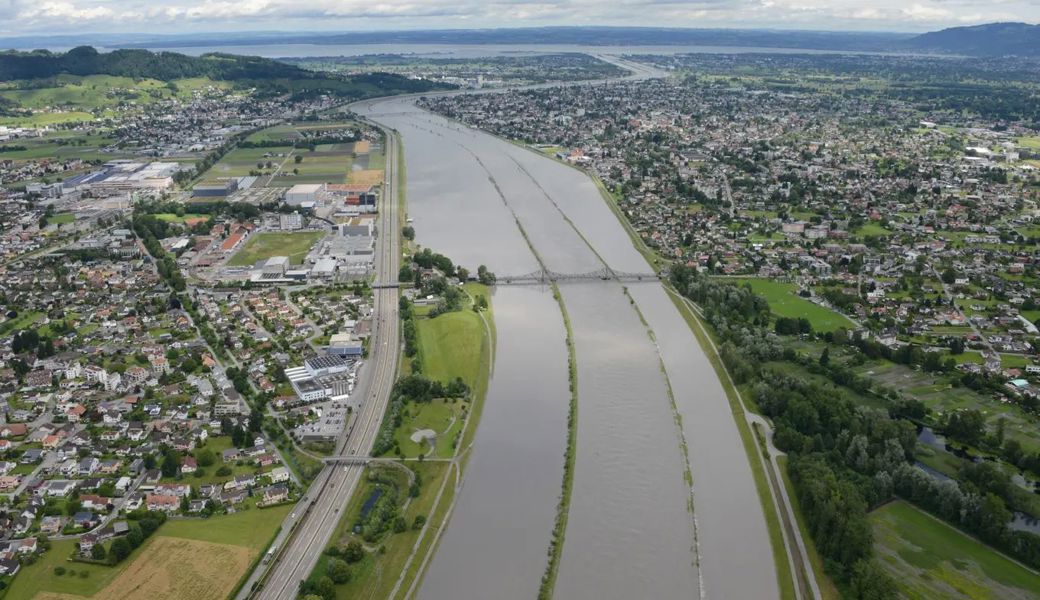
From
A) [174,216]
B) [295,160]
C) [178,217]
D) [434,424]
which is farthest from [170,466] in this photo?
[295,160]

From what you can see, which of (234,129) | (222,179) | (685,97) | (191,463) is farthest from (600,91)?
(191,463)

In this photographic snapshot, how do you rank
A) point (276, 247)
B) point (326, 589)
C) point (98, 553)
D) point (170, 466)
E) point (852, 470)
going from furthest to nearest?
point (276, 247) → point (170, 466) → point (852, 470) → point (98, 553) → point (326, 589)

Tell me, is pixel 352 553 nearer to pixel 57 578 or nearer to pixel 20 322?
pixel 57 578

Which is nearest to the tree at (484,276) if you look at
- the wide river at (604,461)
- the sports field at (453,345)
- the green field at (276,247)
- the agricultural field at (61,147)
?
the wide river at (604,461)

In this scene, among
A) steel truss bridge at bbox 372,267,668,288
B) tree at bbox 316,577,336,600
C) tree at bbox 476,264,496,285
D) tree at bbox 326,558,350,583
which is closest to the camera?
tree at bbox 316,577,336,600

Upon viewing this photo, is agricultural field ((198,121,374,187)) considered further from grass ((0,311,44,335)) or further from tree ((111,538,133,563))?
tree ((111,538,133,563))

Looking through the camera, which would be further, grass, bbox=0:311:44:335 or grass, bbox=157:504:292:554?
grass, bbox=0:311:44:335

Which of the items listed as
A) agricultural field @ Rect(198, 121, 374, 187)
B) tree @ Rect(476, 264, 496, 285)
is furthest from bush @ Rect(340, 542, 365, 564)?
agricultural field @ Rect(198, 121, 374, 187)
